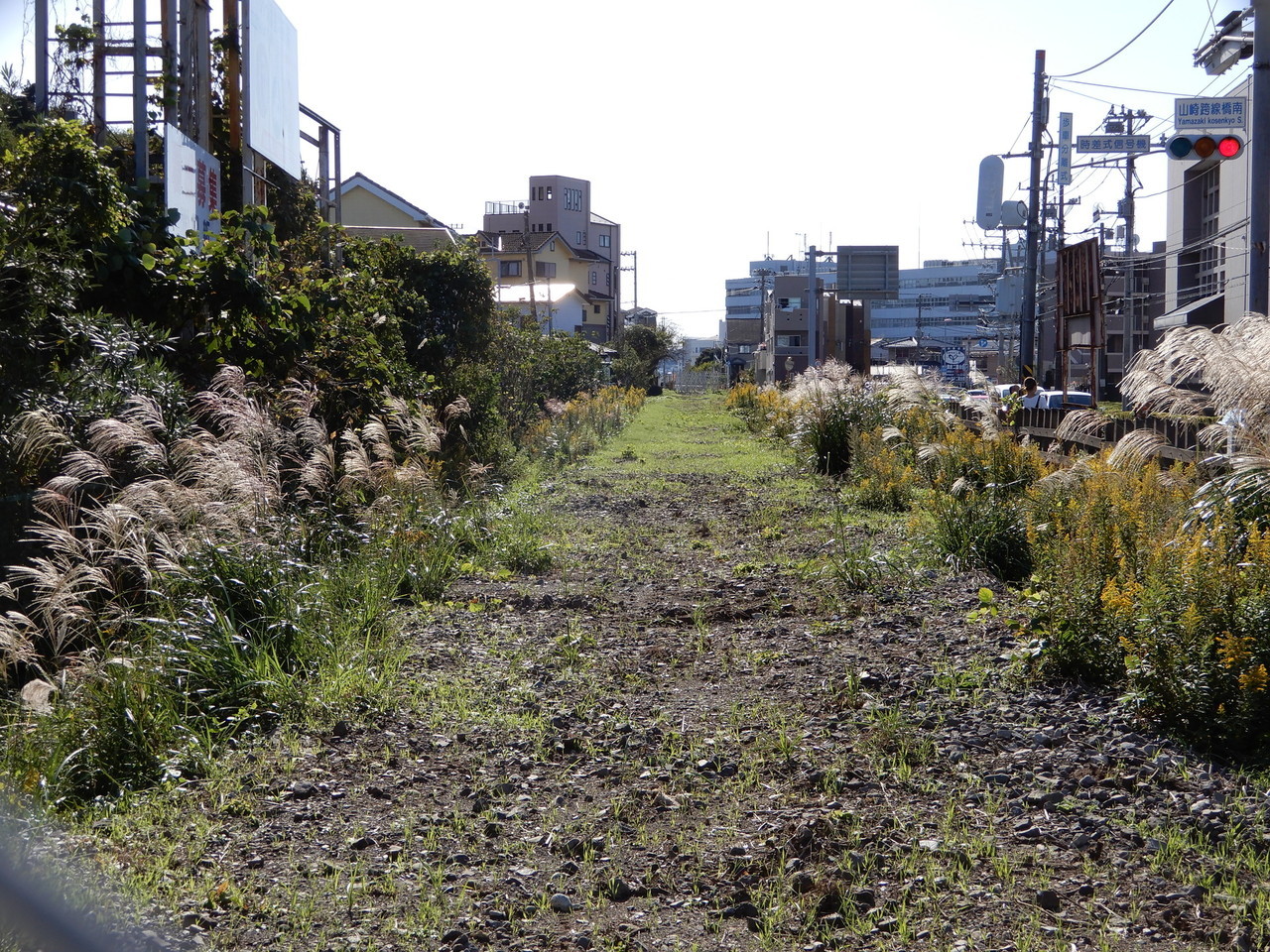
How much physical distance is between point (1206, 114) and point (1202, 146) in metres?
0.68

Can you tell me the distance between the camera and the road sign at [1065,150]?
36219 mm

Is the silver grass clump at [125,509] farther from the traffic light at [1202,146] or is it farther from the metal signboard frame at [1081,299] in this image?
the metal signboard frame at [1081,299]

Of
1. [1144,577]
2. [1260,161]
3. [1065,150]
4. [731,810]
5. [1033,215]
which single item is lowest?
[731,810]

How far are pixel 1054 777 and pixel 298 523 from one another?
467 centimetres

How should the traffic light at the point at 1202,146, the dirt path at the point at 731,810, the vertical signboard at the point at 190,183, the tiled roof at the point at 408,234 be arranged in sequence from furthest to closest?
the tiled roof at the point at 408,234, the traffic light at the point at 1202,146, the vertical signboard at the point at 190,183, the dirt path at the point at 731,810

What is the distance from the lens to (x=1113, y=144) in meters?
29.8

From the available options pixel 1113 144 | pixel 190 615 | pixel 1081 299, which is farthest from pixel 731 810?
pixel 1113 144

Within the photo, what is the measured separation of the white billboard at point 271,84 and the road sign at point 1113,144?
2222cm

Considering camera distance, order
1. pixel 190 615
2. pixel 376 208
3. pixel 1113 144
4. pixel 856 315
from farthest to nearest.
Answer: pixel 856 315 → pixel 376 208 → pixel 1113 144 → pixel 190 615

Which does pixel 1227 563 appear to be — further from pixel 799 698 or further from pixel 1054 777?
pixel 799 698

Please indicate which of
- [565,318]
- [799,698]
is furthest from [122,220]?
[565,318]

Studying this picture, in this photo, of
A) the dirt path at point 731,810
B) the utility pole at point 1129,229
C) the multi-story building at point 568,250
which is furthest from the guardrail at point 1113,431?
the multi-story building at point 568,250

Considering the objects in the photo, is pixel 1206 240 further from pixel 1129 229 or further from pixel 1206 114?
pixel 1206 114

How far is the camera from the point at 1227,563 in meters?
4.97
